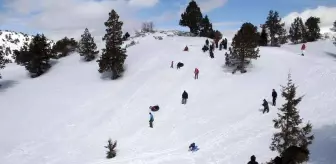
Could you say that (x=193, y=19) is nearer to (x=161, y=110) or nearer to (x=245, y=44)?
(x=245, y=44)

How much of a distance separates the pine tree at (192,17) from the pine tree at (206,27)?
3.91 metres

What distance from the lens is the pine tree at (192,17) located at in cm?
6988

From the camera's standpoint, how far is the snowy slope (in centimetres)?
Answer: 2602

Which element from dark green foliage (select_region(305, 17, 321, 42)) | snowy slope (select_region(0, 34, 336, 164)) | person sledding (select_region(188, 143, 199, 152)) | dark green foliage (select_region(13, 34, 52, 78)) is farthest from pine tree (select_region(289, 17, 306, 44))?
person sledding (select_region(188, 143, 199, 152))

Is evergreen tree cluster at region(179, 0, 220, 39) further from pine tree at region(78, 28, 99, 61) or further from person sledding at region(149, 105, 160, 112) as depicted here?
person sledding at region(149, 105, 160, 112)

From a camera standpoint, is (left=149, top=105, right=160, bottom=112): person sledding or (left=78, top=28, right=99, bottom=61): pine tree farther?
(left=78, top=28, right=99, bottom=61): pine tree

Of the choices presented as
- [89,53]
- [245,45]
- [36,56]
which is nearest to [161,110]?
[245,45]

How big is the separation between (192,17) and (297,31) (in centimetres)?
3219

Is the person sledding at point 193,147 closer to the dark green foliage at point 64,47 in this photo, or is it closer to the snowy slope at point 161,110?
the snowy slope at point 161,110

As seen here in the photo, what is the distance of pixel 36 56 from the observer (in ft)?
179

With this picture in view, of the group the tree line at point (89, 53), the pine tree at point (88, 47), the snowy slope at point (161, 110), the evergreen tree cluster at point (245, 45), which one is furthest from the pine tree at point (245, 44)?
the pine tree at point (88, 47)

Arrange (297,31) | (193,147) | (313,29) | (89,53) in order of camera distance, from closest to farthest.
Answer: (193,147) → (89,53) → (313,29) → (297,31)

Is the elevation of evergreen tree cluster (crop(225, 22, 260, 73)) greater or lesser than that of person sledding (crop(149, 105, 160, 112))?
greater

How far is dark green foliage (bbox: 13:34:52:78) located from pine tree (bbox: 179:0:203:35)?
26283 mm
